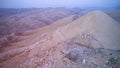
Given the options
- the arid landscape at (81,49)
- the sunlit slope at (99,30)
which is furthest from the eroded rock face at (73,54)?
the sunlit slope at (99,30)

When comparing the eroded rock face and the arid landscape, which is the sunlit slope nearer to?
the arid landscape

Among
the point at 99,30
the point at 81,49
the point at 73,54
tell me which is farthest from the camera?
the point at 99,30

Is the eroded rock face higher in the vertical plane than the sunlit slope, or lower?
lower

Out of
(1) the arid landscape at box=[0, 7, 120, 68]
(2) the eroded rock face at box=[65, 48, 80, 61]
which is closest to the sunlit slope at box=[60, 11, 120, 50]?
(1) the arid landscape at box=[0, 7, 120, 68]

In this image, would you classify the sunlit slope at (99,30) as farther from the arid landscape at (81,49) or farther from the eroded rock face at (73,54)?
the eroded rock face at (73,54)

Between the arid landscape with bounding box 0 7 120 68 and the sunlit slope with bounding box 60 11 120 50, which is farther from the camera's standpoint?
the sunlit slope with bounding box 60 11 120 50

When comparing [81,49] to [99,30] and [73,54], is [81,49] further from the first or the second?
[99,30]

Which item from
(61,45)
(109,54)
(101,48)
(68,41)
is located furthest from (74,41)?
(109,54)

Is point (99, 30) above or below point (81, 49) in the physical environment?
above

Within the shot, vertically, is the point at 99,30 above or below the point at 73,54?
above

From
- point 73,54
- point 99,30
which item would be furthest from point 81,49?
point 99,30

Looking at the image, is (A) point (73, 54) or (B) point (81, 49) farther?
(B) point (81, 49)

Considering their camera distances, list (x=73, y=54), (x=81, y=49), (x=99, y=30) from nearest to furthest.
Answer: (x=73, y=54) < (x=81, y=49) < (x=99, y=30)
